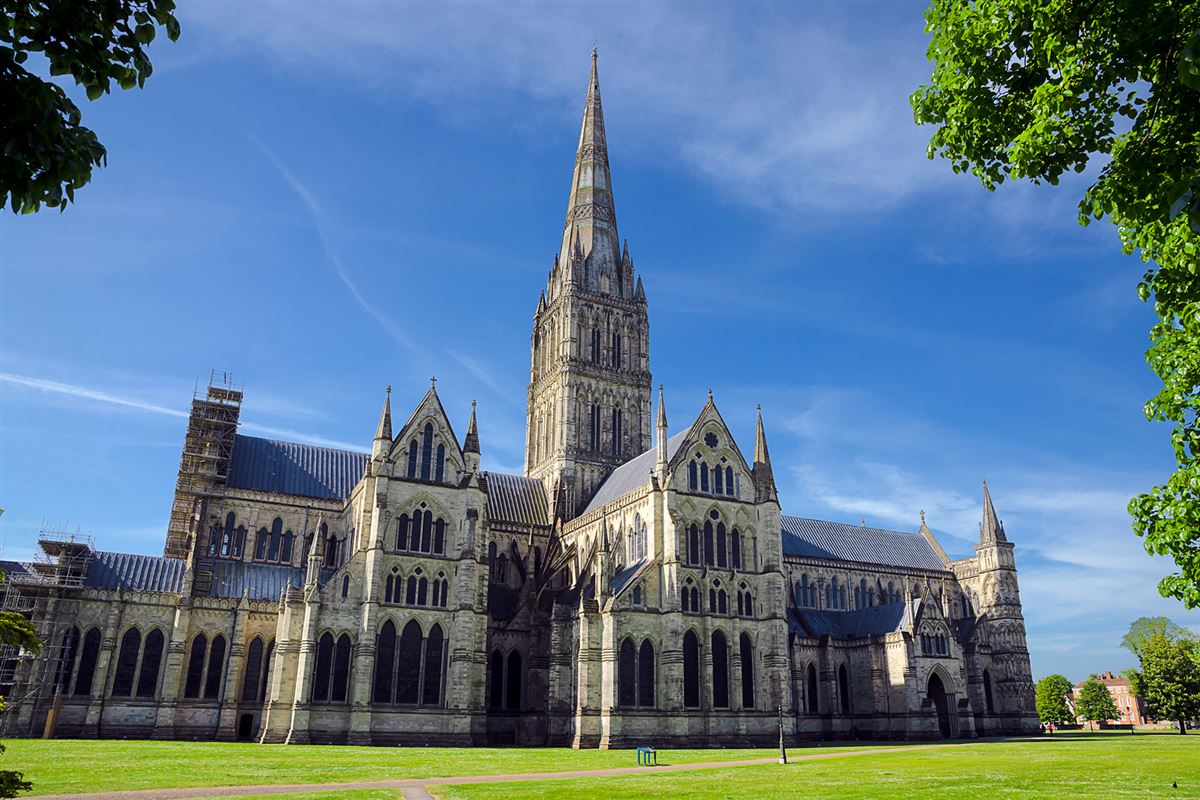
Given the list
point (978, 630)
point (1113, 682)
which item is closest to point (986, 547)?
point (978, 630)

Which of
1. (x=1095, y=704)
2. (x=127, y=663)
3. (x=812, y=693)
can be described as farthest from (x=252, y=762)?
(x=1095, y=704)

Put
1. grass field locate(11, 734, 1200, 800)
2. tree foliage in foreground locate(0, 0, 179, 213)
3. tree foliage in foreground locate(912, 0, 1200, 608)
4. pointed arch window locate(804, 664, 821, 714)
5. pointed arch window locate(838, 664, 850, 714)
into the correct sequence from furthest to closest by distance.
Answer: pointed arch window locate(838, 664, 850, 714) < pointed arch window locate(804, 664, 821, 714) < grass field locate(11, 734, 1200, 800) < tree foliage in foreground locate(912, 0, 1200, 608) < tree foliage in foreground locate(0, 0, 179, 213)

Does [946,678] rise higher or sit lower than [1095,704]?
higher

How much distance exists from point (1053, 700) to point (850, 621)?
63.0 metres

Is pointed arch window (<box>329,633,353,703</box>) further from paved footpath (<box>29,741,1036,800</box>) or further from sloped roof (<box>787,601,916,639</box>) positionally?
sloped roof (<box>787,601,916,639</box>)

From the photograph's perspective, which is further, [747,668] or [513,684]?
[513,684]

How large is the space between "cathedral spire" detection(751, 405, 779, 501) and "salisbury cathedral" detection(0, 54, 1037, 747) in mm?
152

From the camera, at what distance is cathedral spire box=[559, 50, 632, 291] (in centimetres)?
8200

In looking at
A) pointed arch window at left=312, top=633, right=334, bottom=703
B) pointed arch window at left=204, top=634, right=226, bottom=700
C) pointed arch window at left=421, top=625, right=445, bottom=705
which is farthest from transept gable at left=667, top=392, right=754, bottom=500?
pointed arch window at left=204, top=634, right=226, bottom=700

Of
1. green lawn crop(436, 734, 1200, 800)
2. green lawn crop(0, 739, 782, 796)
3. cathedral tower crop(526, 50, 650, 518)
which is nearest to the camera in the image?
green lawn crop(436, 734, 1200, 800)

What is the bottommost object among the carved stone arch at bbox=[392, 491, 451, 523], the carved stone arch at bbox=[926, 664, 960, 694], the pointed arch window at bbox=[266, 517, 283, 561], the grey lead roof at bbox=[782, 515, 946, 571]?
the carved stone arch at bbox=[926, 664, 960, 694]

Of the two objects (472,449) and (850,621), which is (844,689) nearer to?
(850,621)

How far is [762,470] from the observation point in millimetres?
60844

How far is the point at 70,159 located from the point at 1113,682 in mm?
194270
